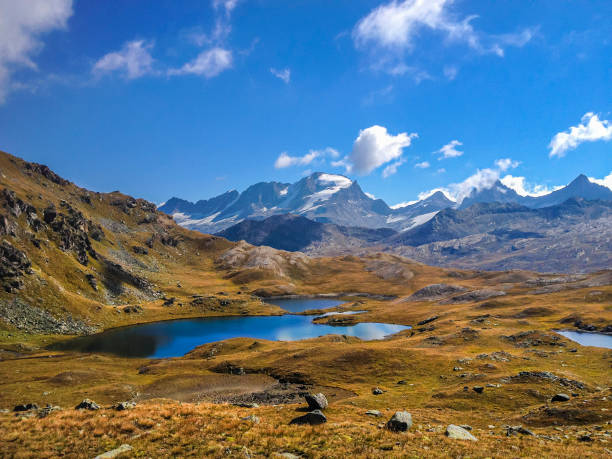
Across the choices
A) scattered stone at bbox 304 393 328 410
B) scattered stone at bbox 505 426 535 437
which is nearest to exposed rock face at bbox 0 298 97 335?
scattered stone at bbox 304 393 328 410

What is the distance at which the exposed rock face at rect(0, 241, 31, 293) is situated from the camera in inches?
5157

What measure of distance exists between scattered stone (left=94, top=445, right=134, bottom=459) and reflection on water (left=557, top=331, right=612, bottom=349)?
464 feet

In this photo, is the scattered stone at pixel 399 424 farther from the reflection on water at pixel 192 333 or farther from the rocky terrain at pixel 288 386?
the reflection on water at pixel 192 333

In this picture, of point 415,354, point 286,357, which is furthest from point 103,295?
point 415,354

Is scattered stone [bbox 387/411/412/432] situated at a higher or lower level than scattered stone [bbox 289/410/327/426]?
lower

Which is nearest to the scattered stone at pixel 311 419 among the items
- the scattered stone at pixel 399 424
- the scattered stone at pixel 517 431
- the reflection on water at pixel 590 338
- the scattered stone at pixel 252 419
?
the scattered stone at pixel 252 419

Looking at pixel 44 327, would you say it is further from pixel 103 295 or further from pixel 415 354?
pixel 415 354

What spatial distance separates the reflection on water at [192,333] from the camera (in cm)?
12381

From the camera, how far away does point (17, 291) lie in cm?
13188

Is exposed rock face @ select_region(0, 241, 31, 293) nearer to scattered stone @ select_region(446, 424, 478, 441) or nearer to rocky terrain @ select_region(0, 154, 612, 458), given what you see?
rocky terrain @ select_region(0, 154, 612, 458)

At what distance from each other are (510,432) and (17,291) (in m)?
165

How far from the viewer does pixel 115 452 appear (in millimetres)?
21141

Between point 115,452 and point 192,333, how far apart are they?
145912 mm

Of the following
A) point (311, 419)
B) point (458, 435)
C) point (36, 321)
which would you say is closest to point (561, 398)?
point (458, 435)
